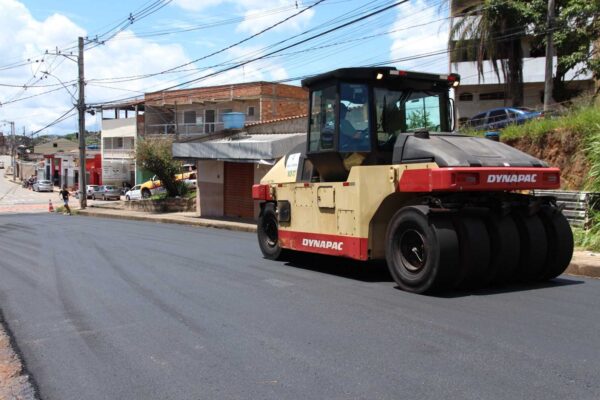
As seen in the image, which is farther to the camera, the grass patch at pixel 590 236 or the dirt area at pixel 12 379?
the grass patch at pixel 590 236

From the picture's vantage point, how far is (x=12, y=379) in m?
5.00

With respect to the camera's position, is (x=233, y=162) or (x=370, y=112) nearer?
(x=370, y=112)

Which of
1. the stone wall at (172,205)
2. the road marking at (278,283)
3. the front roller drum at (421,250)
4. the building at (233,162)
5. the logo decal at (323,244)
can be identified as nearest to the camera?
the front roller drum at (421,250)

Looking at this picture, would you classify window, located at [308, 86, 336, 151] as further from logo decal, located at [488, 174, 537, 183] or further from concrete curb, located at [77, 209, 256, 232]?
concrete curb, located at [77, 209, 256, 232]

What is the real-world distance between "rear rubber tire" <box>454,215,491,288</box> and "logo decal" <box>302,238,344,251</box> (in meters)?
2.04

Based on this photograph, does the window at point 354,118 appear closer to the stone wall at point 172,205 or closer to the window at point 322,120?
the window at point 322,120

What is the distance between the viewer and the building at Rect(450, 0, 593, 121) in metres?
33.9

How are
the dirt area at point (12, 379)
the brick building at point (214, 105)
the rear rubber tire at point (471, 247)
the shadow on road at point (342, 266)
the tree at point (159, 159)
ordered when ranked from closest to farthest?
the dirt area at point (12, 379), the rear rubber tire at point (471, 247), the shadow on road at point (342, 266), the tree at point (159, 159), the brick building at point (214, 105)

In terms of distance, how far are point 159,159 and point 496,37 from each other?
18.3 m

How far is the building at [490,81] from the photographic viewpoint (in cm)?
3394

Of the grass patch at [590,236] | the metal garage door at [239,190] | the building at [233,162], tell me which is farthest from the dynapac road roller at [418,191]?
the metal garage door at [239,190]

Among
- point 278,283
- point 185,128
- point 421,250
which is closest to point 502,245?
point 421,250

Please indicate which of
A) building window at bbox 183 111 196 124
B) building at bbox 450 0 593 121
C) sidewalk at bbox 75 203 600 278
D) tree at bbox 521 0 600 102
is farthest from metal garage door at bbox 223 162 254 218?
building window at bbox 183 111 196 124

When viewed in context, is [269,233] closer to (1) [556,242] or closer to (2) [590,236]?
(1) [556,242]
